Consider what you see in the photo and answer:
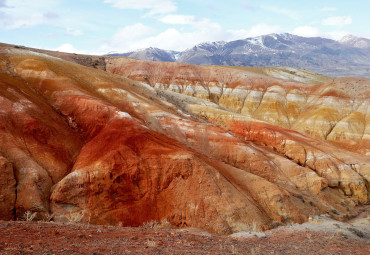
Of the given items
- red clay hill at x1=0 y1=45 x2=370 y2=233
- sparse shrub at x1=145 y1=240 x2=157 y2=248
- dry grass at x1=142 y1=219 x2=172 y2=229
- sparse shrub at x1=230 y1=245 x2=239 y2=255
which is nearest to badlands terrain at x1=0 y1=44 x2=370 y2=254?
red clay hill at x1=0 y1=45 x2=370 y2=233

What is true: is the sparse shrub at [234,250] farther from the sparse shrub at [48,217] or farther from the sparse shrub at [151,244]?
the sparse shrub at [48,217]

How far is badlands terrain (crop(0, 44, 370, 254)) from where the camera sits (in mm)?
23125

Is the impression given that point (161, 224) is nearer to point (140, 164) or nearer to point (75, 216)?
point (140, 164)

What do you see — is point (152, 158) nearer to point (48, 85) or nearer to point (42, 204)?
point (42, 204)

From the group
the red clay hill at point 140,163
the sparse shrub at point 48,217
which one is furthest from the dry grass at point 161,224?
the sparse shrub at point 48,217

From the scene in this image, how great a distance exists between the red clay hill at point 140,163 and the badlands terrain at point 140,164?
0.09 m

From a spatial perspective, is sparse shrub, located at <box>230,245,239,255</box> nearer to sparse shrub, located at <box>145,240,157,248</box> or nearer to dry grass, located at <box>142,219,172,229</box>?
sparse shrub, located at <box>145,240,157,248</box>

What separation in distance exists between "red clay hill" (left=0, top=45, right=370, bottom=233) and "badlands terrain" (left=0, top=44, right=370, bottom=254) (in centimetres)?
9

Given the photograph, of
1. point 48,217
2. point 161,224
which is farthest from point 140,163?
point 48,217

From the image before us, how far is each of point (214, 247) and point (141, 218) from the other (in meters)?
11.9

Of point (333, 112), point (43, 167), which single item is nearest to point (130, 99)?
point (43, 167)

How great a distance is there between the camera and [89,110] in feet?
107

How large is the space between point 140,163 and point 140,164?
102mm

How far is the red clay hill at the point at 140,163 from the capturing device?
23.3m
